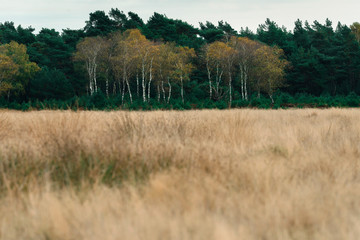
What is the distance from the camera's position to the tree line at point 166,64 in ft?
145

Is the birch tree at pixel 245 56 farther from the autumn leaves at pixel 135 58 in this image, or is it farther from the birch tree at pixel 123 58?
the birch tree at pixel 123 58

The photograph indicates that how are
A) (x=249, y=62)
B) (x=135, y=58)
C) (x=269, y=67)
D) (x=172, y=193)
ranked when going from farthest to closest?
(x=249, y=62) < (x=269, y=67) < (x=135, y=58) < (x=172, y=193)

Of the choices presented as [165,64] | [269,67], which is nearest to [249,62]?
[269,67]

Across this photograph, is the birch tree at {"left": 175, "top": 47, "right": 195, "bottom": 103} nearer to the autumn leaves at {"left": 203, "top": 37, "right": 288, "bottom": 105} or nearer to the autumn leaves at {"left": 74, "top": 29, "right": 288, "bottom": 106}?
the autumn leaves at {"left": 74, "top": 29, "right": 288, "bottom": 106}

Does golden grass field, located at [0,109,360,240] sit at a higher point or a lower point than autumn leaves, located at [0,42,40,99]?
lower

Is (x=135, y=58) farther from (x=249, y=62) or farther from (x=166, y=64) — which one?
(x=249, y=62)

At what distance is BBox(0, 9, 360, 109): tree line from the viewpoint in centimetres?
4434

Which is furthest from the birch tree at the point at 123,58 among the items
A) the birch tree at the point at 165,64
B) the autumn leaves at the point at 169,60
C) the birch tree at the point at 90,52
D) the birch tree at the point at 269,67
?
the birch tree at the point at 269,67

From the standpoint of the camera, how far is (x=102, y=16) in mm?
53906

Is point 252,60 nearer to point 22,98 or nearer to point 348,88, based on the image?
point 348,88

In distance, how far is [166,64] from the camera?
150 feet

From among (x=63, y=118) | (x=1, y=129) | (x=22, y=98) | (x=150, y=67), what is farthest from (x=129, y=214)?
(x=22, y=98)

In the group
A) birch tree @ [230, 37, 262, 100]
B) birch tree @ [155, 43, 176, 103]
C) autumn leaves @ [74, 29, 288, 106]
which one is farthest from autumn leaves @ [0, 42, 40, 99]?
birch tree @ [230, 37, 262, 100]

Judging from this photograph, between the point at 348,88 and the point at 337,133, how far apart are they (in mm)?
50647
